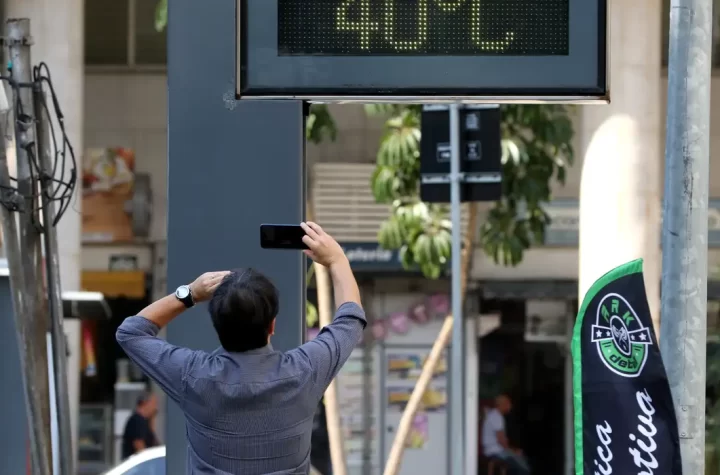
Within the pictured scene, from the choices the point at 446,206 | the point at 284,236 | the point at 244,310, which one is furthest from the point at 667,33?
the point at 244,310

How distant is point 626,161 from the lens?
1047cm

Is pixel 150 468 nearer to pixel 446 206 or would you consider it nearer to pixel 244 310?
pixel 244 310

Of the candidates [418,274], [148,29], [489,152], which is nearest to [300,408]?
[489,152]

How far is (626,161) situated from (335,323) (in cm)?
802

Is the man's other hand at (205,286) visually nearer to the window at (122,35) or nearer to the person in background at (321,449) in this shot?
the person in background at (321,449)

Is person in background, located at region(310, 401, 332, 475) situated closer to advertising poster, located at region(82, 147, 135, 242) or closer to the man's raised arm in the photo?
advertising poster, located at region(82, 147, 135, 242)

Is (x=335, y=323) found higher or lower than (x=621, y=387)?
higher

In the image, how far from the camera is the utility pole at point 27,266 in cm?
507

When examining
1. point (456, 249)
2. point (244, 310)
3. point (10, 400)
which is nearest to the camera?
point (244, 310)

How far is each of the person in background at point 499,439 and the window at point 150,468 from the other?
430 inches

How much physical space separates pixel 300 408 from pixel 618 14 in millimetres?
8488

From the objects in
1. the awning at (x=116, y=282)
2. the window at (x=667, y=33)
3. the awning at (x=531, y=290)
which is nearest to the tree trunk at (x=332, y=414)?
the awning at (x=531, y=290)

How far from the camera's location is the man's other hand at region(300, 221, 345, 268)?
9.90 ft

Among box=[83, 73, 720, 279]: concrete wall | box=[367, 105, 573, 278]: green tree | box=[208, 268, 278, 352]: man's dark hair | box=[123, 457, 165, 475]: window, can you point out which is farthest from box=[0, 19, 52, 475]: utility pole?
box=[83, 73, 720, 279]: concrete wall
